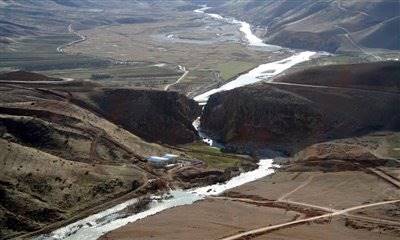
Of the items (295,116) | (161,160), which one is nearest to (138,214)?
(161,160)

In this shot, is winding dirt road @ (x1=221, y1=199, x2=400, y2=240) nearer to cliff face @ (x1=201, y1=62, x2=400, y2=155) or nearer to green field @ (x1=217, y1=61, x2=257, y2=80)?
cliff face @ (x1=201, y1=62, x2=400, y2=155)

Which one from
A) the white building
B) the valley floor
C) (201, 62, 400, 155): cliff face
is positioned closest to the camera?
the valley floor

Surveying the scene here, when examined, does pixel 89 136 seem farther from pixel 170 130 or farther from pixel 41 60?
pixel 41 60

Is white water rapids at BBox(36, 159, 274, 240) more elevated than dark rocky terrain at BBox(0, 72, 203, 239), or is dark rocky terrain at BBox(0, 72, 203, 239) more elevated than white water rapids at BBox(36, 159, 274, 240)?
dark rocky terrain at BBox(0, 72, 203, 239)

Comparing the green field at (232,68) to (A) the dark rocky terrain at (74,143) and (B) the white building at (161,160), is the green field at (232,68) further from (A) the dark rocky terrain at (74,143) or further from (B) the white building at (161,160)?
(B) the white building at (161,160)

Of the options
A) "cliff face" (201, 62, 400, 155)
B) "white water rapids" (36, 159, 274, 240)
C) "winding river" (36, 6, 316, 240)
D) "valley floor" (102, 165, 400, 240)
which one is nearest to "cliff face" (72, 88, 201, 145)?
"cliff face" (201, 62, 400, 155)

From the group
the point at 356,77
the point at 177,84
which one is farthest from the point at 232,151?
the point at 177,84
